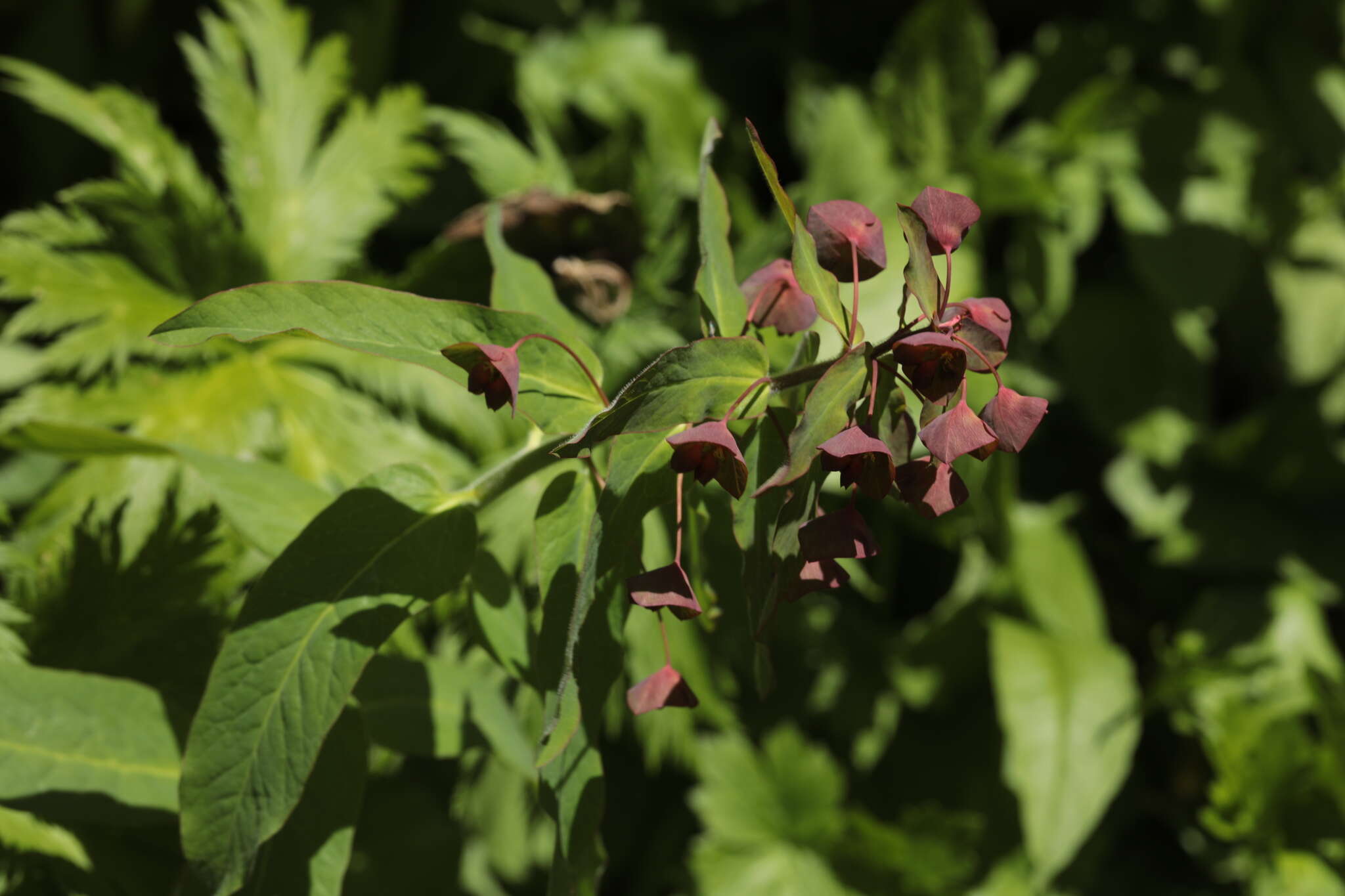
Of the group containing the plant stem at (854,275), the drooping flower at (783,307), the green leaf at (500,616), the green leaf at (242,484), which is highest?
the plant stem at (854,275)

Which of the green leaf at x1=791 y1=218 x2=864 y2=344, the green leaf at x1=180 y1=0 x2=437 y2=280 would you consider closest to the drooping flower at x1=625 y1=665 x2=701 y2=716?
the green leaf at x1=791 y1=218 x2=864 y2=344

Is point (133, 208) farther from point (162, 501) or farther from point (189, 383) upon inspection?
point (162, 501)

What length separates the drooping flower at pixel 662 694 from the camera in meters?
0.58

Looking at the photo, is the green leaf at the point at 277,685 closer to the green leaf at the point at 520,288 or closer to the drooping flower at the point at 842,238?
the green leaf at the point at 520,288

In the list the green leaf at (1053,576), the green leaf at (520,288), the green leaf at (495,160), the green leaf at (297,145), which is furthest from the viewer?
the green leaf at (1053,576)

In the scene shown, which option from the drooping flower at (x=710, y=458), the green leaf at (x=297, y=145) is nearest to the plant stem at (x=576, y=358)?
the drooping flower at (x=710, y=458)

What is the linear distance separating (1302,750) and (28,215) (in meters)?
1.73

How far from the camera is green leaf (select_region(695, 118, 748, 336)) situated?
2.06ft

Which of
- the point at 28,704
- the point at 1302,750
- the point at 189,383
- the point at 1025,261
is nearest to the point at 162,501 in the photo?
the point at 189,383

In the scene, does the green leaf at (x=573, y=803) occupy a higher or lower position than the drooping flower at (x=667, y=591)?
lower

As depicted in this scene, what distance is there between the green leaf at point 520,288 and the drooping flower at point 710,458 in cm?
19

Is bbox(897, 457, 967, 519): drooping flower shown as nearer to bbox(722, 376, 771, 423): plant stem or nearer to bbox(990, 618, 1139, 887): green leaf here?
bbox(722, 376, 771, 423): plant stem

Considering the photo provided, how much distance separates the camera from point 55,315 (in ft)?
3.51

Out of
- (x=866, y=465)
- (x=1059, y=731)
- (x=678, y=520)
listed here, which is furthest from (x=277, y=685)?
(x=1059, y=731)
